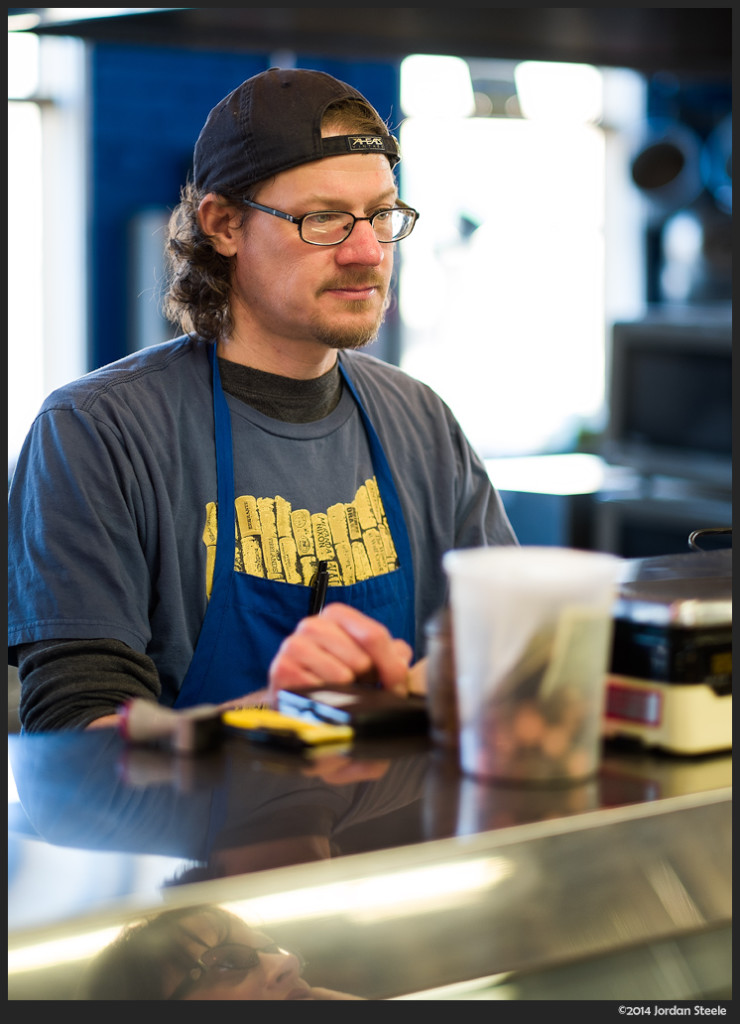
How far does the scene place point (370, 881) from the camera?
0.71 metres

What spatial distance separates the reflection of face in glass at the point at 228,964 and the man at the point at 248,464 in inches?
27.0

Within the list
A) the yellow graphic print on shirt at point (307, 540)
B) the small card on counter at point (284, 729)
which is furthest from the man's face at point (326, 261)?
the small card on counter at point (284, 729)

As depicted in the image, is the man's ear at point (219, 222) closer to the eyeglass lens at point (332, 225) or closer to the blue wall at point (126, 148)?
the eyeglass lens at point (332, 225)

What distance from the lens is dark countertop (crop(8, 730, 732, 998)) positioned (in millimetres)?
688

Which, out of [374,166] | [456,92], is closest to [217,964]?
[374,166]

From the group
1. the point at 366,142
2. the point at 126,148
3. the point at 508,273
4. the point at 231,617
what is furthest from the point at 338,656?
the point at 508,273

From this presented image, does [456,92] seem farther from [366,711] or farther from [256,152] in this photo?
[366,711]

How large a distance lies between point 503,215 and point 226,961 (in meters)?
5.52

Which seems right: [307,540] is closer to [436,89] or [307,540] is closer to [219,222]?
[219,222]

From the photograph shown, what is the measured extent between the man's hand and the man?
37 cm

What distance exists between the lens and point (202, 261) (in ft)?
6.27

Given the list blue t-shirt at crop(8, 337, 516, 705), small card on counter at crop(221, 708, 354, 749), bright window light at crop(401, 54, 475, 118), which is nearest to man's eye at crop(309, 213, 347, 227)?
blue t-shirt at crop(8, 337, 516, 705)

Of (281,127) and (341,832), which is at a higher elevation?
(281,127)

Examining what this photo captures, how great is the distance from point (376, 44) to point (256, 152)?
310 millimetres
